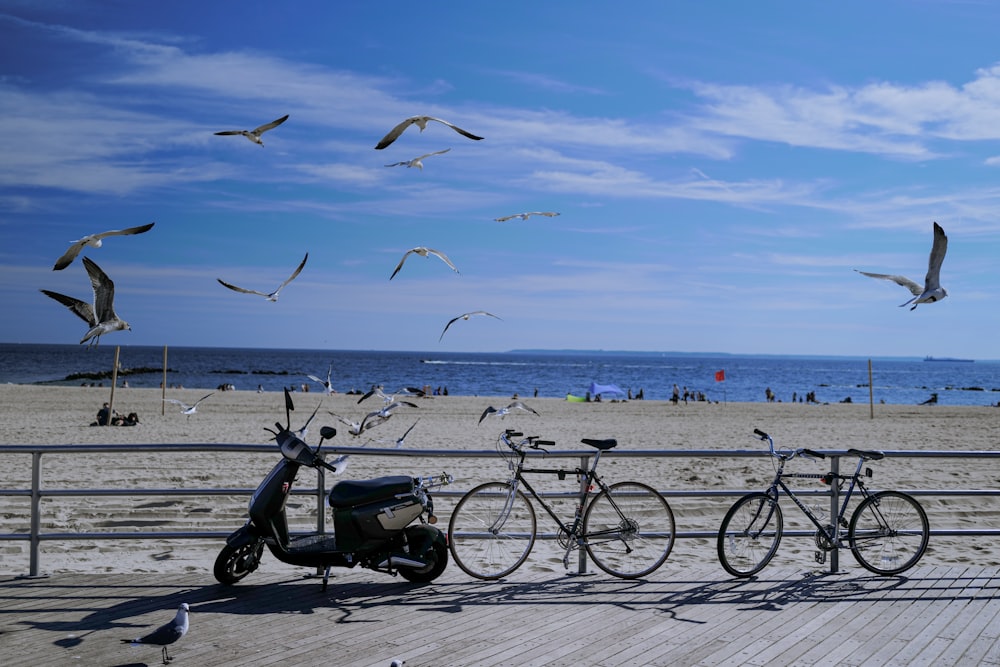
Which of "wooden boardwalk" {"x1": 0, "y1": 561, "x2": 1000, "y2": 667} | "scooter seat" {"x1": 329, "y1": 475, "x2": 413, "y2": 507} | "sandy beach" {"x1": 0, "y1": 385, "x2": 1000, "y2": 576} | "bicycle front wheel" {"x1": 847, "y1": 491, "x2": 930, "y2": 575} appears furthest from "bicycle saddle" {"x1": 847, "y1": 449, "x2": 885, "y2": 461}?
"scooter seat" {"x1": 329, "y1": 475, "x2": 413, "y2": 507}

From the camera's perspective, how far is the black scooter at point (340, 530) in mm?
5332

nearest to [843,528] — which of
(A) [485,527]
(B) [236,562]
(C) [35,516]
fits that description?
(A) [485,527]

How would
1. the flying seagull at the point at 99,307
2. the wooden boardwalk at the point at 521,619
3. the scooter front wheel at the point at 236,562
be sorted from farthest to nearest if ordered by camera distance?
the flying seagull at the point at 99,307
the scooter front wheel at the point at 236,562
the wooden boardwalk at the point at 521,619

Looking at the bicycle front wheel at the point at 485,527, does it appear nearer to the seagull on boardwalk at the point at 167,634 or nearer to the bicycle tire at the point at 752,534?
the bicycle tire at the point at 752,534

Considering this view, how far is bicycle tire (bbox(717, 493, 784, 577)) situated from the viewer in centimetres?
571

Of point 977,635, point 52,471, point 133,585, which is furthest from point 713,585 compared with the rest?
point 52,471

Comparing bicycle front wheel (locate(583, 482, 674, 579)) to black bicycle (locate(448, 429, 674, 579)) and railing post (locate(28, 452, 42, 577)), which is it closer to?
black bicycle (locate(448, 429, 674, 579))

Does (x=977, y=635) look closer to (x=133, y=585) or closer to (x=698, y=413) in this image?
(x=133, y=585)

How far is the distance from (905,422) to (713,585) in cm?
2529

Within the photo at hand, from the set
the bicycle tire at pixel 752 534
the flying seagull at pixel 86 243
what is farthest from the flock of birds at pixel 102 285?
the bicycle tire at pixel 752 534

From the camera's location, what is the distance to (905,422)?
2780 cm

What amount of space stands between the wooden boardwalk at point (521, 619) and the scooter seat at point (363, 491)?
56 cm

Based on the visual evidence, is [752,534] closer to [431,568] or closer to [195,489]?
[431,568]

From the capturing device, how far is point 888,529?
18.9 feet
